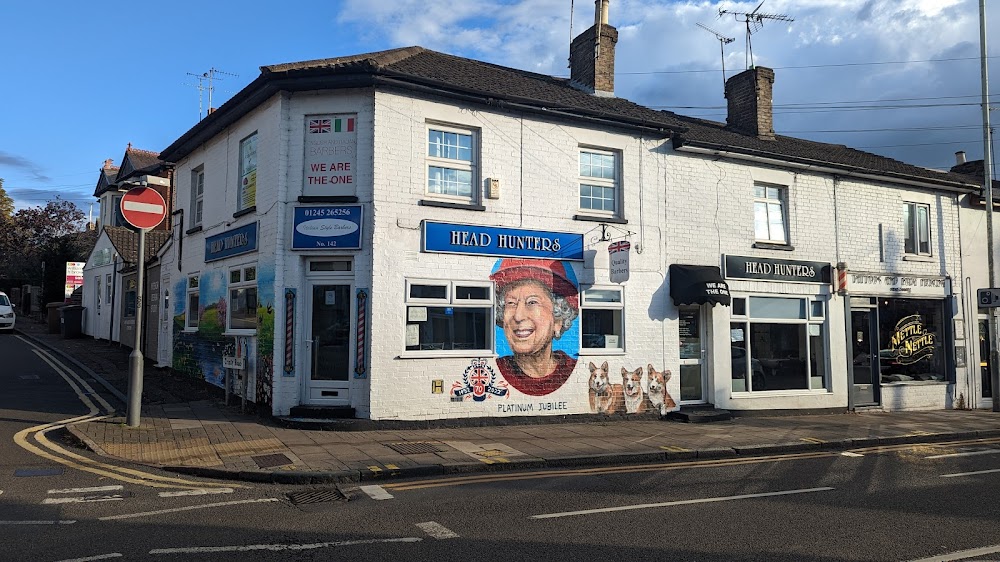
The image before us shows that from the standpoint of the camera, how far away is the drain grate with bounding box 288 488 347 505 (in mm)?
6906

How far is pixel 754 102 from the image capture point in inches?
698

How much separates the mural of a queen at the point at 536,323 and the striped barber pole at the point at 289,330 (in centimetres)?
352

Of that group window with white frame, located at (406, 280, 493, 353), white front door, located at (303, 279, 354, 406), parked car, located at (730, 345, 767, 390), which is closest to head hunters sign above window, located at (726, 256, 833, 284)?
parked car, located at (730, 345, 767, 390)

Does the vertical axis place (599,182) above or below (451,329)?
above

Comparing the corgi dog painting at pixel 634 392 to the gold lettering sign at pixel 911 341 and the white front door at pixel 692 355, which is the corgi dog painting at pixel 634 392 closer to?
the white front door at pixel 692 355

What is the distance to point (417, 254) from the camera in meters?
11.6

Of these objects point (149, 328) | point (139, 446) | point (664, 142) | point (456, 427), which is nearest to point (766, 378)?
point (664, 142)

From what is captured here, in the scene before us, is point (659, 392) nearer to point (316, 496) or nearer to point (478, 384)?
point (478, 384)

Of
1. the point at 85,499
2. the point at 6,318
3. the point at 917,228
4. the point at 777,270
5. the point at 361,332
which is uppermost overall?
the point at 917,228

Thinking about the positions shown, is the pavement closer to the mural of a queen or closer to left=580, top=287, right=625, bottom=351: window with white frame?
the mural of a queen

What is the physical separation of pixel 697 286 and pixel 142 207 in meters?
10.1

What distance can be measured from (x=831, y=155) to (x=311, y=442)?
14940 mm

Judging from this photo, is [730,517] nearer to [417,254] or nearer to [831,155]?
[417,254]

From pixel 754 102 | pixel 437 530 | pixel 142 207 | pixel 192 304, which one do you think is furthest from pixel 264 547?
pixel 754 102
